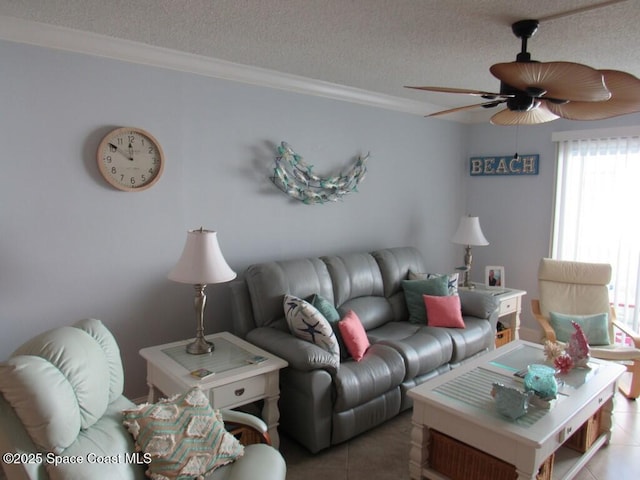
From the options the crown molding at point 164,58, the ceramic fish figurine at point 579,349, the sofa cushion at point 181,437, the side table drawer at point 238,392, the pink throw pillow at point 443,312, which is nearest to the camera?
the sofa cushion at point 181,437

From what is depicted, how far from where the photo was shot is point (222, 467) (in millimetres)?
1813

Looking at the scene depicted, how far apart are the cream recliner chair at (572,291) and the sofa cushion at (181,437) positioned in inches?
112

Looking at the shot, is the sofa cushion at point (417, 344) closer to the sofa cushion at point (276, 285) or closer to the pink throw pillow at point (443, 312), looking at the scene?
the pink throw pillow at point (443, 312)

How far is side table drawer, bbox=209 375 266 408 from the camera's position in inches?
91.1

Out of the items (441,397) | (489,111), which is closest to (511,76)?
(441,397)

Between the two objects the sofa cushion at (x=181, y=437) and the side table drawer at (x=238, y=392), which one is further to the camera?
the side table drawer at (x=238, y=392)

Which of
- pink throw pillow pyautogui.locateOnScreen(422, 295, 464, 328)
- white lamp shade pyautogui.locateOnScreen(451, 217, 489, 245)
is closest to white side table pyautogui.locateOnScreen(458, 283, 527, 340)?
white lamp shade pyautogui.locateOnScreen(451, 217, 489, 245)

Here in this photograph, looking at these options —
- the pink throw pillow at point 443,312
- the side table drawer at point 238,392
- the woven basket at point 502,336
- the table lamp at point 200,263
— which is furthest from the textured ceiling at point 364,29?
the woven basket at point 502,336

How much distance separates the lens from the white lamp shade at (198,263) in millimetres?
2498

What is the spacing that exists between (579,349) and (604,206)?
201 cm

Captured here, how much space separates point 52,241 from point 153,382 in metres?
0.98

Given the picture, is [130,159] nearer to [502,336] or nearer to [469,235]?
[469,235]

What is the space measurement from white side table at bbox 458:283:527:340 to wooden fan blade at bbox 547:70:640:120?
197 centimetres

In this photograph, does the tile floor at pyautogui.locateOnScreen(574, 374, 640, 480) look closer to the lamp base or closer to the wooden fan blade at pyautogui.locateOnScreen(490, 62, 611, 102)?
the wooden fan blade at pyautogui.locateOnScreen(490, 62, 611, 102)
